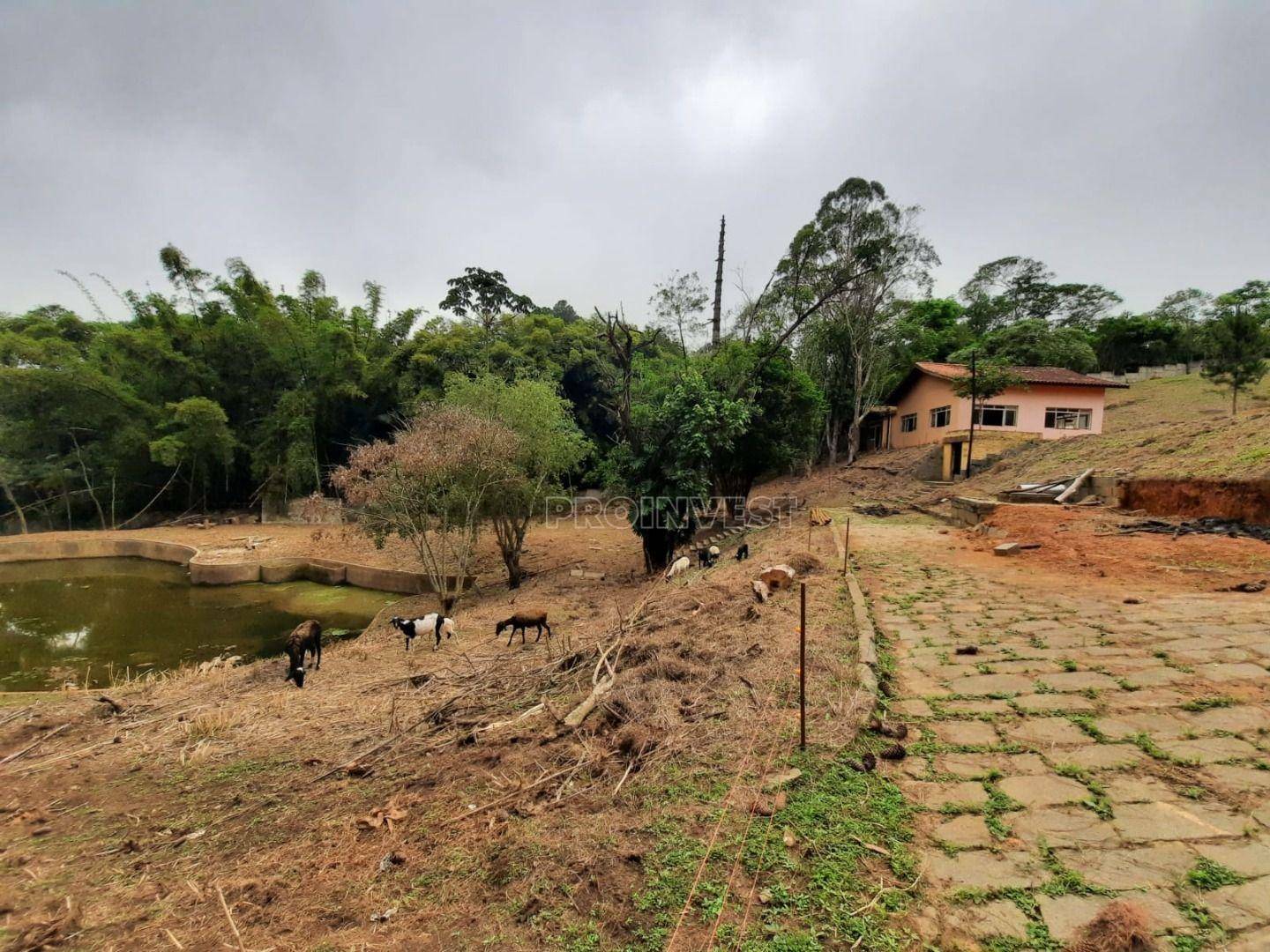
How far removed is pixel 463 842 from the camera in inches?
95.0

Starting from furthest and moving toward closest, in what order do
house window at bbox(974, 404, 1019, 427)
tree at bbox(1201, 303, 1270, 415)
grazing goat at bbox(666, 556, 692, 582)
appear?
house window at bbox(974, 404, 1019, 427) → tree at bbox(1201, 303, 1270, 415) → grazing goat at bbox(666, 556, 692, 582)

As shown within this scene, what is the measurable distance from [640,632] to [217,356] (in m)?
27.5

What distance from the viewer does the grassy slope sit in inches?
333

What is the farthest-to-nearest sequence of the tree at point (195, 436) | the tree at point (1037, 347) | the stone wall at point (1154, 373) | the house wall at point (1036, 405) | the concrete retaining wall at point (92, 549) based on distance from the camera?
the stone wall at point (1154, 373) < the tree at point (1037, 347) < the house wall at point (1036, 405) < the tree at point (195, 436) < the concrete retaining wall at point (92, 549)

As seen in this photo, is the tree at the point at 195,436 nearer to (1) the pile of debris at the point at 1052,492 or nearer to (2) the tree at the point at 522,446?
(2) the tree at the point at 522,446

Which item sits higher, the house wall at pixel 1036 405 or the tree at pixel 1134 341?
the tree at pixel 1134 341

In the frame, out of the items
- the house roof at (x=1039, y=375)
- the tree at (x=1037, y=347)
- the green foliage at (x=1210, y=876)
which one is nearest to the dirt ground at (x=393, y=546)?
the green foliage at (x=1210, y=876)

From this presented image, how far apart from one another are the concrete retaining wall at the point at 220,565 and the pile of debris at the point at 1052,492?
46.2ft

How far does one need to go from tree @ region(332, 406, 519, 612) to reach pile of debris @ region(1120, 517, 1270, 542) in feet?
37.3

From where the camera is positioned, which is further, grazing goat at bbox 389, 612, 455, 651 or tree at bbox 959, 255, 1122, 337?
tree at bbox 959, 255, 1122, 337

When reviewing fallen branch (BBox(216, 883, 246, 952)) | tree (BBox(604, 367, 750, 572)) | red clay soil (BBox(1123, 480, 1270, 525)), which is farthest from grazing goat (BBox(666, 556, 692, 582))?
fallen branch (BBox(216, 883, 246, 952))

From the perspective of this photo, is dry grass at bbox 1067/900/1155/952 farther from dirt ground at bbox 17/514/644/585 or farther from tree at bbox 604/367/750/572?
dirt ground at bbox 17/514/644/585

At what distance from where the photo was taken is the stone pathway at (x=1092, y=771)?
5.67ft

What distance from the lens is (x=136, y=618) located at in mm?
12305
